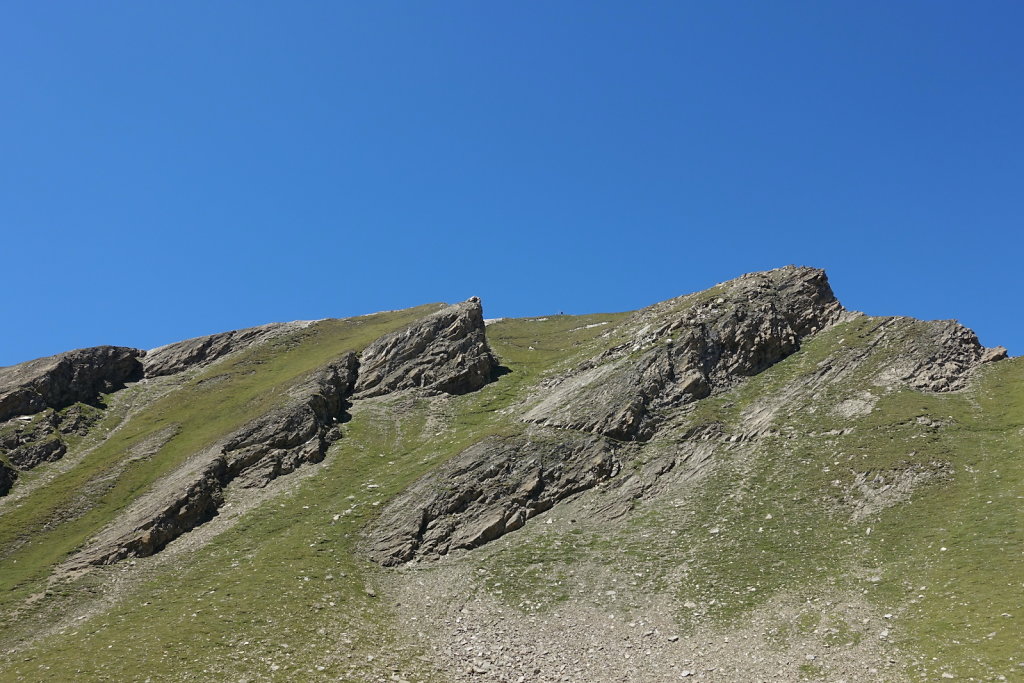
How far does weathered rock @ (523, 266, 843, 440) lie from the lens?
187ft

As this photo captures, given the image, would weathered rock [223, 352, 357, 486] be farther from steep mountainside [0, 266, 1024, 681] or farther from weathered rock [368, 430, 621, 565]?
weathered rock [368, 430, 621, 565]

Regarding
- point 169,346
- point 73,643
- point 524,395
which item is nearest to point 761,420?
point 524,395

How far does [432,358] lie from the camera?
74.4 metres

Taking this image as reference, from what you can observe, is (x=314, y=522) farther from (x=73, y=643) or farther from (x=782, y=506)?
(x=782, y=506)

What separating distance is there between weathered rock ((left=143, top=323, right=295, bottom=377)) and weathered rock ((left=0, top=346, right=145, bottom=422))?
2.23 metres

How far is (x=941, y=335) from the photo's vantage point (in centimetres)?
6103

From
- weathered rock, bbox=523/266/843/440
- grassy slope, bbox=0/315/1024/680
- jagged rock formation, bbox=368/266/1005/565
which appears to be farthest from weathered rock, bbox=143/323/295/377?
weathered rock, bbox=523/266/843/440

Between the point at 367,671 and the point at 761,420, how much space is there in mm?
36549

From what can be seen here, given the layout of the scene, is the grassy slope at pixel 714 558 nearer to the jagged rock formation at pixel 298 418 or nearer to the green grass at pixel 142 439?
the jagged rock formation at pixel 298 418

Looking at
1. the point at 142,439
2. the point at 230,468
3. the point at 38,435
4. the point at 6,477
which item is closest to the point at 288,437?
the point at 230,468

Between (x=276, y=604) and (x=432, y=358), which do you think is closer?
(x=276, y=604)

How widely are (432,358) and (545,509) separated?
3041 cm

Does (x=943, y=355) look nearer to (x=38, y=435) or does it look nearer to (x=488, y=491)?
(x=488, y=491)

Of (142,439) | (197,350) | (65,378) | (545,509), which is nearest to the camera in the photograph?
(545,509)
